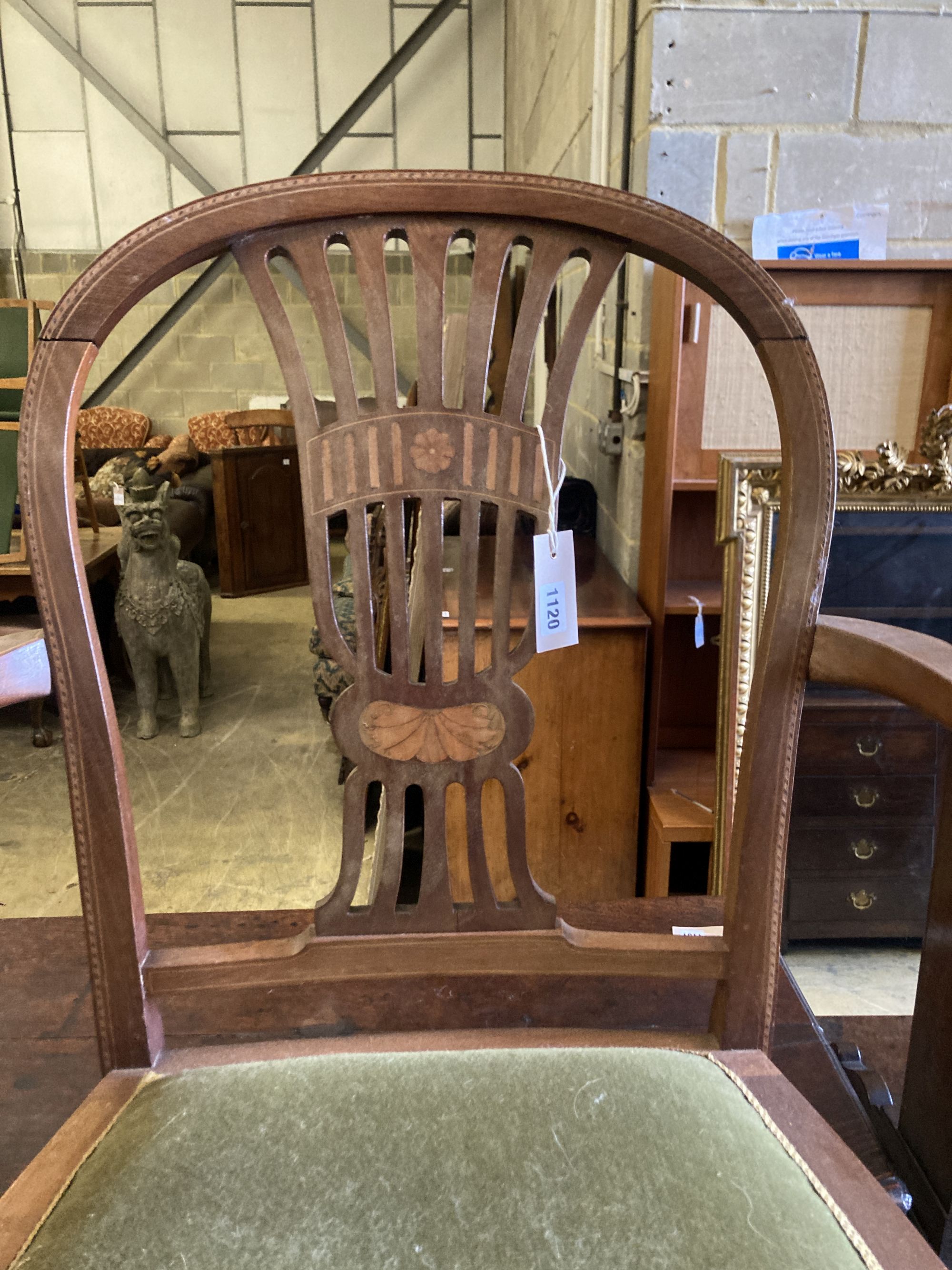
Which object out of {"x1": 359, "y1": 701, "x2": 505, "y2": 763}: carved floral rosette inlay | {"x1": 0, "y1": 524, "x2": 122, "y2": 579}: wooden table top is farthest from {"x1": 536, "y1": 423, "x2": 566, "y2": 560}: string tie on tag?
{"x1": 0, "y1": 524, "x2": 122, "y2": 579}: wooden table top

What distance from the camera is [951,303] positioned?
1.72 m

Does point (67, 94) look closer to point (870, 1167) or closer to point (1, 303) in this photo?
point (1, 303)

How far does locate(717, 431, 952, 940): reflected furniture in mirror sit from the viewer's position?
1.39 m

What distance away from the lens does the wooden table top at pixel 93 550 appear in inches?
117

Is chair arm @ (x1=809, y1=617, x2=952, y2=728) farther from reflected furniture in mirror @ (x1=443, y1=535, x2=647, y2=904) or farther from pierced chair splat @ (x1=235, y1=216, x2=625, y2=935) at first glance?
reflected furniture in mirror @ (x1=443, y1=535, x2=647, y2=904)

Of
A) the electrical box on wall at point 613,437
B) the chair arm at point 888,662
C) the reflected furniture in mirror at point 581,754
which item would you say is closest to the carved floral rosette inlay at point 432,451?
the chair arm at point 888,662

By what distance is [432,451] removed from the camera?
0.66m

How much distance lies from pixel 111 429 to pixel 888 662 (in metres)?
6.01

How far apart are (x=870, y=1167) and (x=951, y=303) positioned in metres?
1.58

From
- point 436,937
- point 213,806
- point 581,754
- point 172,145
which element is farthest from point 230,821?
point 172,145

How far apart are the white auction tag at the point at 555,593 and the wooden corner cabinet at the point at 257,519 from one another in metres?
4.04

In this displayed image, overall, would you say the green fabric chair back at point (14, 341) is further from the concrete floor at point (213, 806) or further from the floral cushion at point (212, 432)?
the floral cushion at point (212, 432)

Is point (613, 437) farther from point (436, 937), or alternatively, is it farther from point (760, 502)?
point (436, 937)

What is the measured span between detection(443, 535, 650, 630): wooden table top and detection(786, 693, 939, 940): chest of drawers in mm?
380
